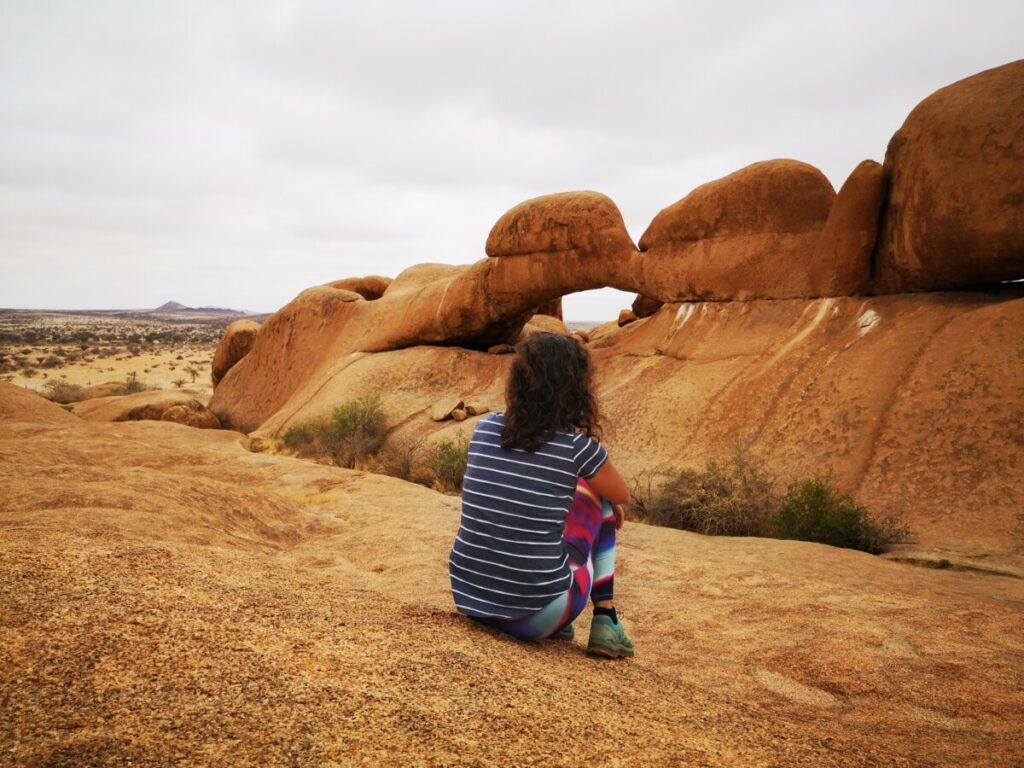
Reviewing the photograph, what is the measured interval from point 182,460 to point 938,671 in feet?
26.5

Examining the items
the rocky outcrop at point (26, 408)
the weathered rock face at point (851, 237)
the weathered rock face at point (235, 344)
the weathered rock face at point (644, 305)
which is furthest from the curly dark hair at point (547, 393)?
the weathered rock face at point (235, 344)

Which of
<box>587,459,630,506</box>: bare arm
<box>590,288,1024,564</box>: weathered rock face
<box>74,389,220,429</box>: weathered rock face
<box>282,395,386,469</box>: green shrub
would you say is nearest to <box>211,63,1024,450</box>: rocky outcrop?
<box>590,288,1024,564</box>: weathered rock face

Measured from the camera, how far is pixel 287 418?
15.5 m

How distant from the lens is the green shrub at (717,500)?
24.7ft

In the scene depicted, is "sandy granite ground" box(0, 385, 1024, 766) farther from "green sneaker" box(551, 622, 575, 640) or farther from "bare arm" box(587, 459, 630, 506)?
"bare arm" box(587, 459, 630, 506)

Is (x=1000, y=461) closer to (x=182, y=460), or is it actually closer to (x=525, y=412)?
(x=525, y=412)

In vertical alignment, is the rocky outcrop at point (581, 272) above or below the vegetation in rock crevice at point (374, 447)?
above

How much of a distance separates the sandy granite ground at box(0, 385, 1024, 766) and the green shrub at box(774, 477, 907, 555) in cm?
138

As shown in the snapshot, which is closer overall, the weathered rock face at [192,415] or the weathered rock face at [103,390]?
the weathered rock face at [192,415]

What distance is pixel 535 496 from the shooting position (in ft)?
8.96

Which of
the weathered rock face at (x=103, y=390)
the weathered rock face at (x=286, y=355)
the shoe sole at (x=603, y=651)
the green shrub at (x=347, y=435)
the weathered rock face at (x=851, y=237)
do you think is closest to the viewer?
the shoe sole at (x=603, y=651)

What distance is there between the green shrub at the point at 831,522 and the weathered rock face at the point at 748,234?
4181mm

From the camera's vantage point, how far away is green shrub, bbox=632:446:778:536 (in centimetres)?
754

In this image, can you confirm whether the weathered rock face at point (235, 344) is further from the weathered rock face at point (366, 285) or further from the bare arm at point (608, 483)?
the bare arm at point (608, 483)
